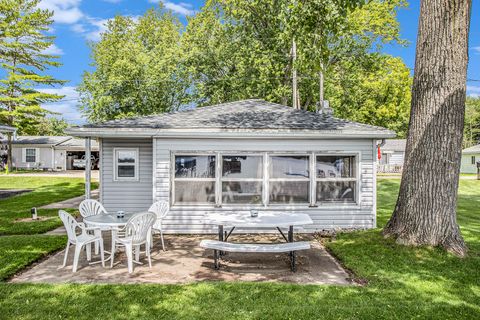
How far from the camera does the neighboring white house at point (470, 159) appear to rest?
32.6 metres

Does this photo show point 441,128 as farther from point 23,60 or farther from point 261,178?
point 23,60

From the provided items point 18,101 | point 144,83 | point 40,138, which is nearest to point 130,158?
point 144,83

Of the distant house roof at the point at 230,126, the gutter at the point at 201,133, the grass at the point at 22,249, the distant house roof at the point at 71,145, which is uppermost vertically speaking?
the distant house roof at the point at 71,145

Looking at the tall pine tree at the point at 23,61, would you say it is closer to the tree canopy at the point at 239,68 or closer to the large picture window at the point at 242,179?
the tree canopy at the point at 239,68

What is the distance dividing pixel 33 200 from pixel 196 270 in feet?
39.5

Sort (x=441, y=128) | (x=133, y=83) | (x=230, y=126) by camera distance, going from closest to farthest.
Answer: (x=441, y=128), (x=230, y=126), (x=133, y=83)

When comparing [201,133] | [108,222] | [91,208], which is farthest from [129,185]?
[108,222]

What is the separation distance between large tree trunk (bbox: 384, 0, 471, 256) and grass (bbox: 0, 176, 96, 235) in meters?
8.78

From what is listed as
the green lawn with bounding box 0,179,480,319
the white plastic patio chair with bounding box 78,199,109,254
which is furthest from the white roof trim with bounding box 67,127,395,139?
the green lawn with bounding box 0,179,480,319

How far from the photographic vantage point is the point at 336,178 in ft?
29.6

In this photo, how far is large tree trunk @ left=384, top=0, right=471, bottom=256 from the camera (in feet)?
20.9

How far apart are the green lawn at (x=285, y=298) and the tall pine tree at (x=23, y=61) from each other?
2808 centimetres

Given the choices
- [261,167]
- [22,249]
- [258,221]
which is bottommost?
[22,249]

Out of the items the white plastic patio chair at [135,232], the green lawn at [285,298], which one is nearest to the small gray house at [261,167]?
the white plastic patio chair at [135,232]
